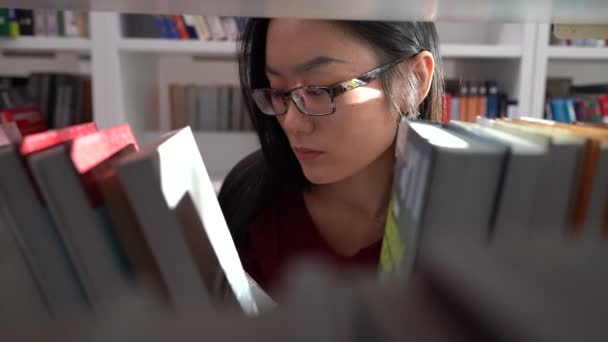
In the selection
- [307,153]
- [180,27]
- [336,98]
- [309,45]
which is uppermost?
[180,27]

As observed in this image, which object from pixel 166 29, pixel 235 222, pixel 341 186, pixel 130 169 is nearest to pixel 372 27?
pixel 341 186

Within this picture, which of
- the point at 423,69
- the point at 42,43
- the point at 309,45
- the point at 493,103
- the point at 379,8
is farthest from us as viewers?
the point at 493,103

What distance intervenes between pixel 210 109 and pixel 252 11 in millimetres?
1998

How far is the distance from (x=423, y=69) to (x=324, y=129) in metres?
0.27

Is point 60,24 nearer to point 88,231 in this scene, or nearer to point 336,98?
point 336,98

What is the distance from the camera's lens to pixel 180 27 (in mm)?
2090

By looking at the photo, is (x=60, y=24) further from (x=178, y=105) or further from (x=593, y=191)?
(x=593, y=191)

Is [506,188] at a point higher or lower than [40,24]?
lower

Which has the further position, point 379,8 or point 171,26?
point 171,26

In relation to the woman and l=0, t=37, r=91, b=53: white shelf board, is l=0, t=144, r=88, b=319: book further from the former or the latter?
l=0, t=37, r=91, b=53: white shelf board

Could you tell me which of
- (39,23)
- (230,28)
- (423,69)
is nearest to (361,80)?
(423,69)

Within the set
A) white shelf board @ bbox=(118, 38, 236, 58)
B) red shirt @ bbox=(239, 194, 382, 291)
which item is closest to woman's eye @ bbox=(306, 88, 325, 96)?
red shirt @ bbox=(239, 194, 382, 291)

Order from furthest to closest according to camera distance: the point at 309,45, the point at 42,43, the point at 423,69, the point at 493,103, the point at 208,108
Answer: the point at 208,108
the point at 493,103
the point at 42,43
the point at 423,69
the point at 309,45

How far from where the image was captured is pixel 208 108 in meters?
2.53
